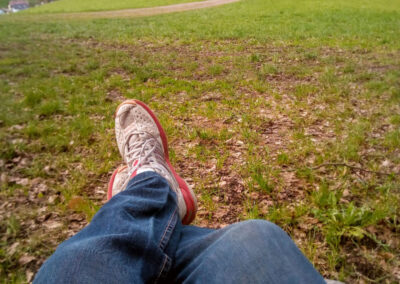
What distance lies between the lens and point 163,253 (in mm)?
1354

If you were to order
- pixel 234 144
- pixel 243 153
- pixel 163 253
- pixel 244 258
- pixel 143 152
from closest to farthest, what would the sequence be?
pixel 244 258, pixel 163 253, pixel 143 152, pixel 243 153, pixel 234 144

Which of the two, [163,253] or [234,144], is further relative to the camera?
[234,144]

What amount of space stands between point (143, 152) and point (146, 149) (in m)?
0.06

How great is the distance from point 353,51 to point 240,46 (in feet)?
10.8

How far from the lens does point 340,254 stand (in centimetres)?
206

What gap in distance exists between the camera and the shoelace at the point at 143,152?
2.18m

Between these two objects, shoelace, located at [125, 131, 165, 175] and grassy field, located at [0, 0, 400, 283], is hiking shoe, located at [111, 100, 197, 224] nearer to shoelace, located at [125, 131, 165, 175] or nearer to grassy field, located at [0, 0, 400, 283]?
shoelace, located at [125, 131, 165, 175]

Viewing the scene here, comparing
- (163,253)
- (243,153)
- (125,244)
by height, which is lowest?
(243,153)

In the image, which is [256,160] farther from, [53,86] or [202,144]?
[53,86]

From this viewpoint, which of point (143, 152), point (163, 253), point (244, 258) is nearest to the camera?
point (244, 258)

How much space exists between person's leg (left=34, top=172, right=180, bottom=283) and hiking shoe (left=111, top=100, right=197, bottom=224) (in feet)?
1.05

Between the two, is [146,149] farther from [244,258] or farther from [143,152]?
[244,258]

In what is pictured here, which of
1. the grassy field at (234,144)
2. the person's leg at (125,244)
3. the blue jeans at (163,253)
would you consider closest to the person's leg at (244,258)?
the blue jeans at (163,253)

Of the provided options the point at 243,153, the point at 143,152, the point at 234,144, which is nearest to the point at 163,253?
the point at 143,152
